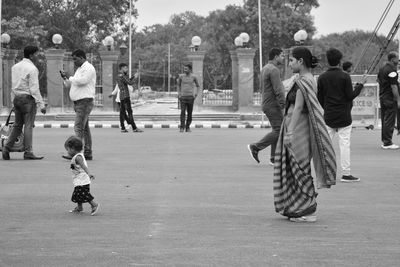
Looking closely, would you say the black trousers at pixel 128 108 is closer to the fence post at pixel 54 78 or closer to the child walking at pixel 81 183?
the fence post at pixel 54 78

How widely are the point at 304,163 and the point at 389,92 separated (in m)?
8.86

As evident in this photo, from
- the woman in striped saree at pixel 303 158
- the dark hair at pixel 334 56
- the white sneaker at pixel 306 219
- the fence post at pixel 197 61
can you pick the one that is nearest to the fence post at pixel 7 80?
the fence post at pixel 197 61

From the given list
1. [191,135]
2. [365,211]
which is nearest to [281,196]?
[365,211]

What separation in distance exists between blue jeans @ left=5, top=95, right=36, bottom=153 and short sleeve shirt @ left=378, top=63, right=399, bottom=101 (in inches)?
266

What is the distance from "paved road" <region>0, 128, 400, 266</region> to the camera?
6.34 metres

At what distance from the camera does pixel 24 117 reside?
14.0m

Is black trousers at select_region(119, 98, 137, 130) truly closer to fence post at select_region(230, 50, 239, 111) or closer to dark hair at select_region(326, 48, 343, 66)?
dark hair at select_region(326, 48, 343, 66)

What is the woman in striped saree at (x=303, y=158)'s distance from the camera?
787cm

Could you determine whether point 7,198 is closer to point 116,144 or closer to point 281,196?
point 281,196

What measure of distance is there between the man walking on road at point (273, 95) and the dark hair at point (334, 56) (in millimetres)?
1866

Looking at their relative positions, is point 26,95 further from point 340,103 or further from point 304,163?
point 304,163

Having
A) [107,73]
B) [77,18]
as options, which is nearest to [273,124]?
[107,73]

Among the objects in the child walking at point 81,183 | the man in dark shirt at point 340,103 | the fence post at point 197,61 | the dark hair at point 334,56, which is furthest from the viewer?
the fence post at point 197,61

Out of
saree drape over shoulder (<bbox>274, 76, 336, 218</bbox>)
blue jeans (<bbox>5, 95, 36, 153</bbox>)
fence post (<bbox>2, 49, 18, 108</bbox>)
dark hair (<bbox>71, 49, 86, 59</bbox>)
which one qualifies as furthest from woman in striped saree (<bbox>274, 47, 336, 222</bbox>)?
fence post (<bbox>2, 49, 18, 108</bbox>)
